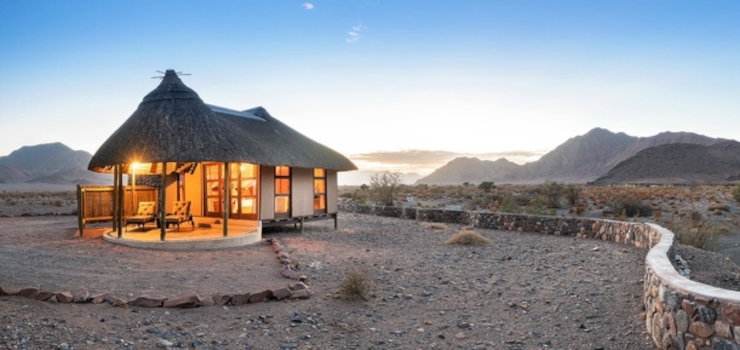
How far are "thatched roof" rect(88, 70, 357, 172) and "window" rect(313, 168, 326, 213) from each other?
1.16 meters

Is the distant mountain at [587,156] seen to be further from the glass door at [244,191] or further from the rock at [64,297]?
the rock at [64,297]

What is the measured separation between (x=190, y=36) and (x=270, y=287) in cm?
1108

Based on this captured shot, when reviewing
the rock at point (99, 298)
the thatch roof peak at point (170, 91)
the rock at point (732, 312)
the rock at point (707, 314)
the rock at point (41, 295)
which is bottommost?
the rock at point (99, 298)

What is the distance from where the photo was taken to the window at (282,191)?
14750 mm

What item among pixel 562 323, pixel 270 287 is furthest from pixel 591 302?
pixel 270 287

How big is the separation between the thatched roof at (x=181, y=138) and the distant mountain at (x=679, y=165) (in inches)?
2358

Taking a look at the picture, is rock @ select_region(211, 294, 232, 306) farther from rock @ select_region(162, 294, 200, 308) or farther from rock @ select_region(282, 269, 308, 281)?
rock @ select_region(282, 269, 308, 281)

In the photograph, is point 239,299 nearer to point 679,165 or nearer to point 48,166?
point 679,165

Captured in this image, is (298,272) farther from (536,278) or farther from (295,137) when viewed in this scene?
(295,137)

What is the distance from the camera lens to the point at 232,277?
801 centimetres

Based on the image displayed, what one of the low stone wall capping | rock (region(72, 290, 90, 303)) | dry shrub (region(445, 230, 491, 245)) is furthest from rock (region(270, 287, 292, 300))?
dry shrub (region(445, 230, 491, 245))

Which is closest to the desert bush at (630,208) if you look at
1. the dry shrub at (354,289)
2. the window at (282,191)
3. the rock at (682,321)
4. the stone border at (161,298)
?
the window at (282,191)

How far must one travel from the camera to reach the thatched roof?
11.5 meters

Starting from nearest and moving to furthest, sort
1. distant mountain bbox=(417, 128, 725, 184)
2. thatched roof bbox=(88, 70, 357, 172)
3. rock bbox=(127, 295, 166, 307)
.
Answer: rock bbox=(127, 295, 166, 307) < thatched roof bbox=(88, 70, 357, 172) < distant mountain bbox=(417, 128, 725, 184)
